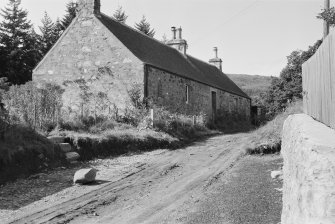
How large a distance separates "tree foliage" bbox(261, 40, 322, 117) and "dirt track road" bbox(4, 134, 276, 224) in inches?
525

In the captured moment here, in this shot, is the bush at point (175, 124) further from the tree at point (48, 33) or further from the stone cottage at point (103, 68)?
the tree at point (48, 33)

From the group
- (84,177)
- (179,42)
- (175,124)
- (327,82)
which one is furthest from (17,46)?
(327,82)

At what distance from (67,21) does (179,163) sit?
94.9 feet

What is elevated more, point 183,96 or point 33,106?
point 183,96

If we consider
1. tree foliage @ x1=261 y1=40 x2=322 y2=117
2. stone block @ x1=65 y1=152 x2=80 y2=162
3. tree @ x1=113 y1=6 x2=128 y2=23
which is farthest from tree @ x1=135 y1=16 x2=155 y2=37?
stone block @ x1=65 y1=152 x2=80 y2=162

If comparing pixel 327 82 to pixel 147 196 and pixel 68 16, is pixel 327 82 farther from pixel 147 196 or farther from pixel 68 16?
pixel 68 16

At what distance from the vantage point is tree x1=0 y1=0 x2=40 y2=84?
3131 centimetres

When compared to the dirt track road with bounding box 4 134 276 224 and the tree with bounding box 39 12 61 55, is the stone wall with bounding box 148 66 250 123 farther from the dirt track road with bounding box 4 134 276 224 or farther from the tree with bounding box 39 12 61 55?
the tree with bounding box 39 12 61 55

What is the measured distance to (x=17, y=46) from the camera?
33.8 m

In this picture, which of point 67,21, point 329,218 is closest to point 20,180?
point 329,218

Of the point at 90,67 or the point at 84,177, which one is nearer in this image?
the point at 84,177

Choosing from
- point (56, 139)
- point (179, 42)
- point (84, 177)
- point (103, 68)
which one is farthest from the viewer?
point (179, 42)

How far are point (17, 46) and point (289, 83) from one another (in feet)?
72.5

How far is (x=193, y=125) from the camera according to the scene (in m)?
21.7
